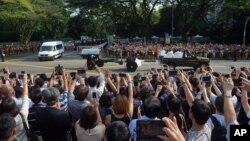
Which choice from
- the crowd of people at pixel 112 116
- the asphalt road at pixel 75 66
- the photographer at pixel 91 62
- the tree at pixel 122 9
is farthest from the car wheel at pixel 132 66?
the tree at pixel 122 9

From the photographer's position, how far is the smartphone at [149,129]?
4.19 m

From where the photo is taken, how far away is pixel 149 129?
13.9 ft

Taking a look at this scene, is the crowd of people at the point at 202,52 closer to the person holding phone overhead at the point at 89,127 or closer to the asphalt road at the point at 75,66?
the asphalt road at the point at 75,66

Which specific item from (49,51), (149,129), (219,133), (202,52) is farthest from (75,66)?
(149,129)

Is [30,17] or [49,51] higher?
[30,17]

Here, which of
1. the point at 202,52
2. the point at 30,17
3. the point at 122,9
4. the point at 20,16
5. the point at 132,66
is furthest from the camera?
the point at 122,9

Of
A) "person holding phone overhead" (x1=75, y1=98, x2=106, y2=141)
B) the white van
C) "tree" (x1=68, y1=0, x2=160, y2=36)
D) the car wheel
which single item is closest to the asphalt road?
the car wheel

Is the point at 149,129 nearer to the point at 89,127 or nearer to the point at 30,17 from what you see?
the point at 89,127

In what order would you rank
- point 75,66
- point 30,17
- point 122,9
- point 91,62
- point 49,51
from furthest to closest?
point 122,9 < point 30,17 < point 49,51 < point 75,66 < point 91,62

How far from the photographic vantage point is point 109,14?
61.0 meters

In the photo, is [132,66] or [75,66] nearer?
[132,66]

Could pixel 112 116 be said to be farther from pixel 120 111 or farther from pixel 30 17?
pixel 30 17

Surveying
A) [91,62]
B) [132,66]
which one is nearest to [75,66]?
[91,62]

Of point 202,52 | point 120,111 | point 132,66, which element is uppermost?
point 120,111
